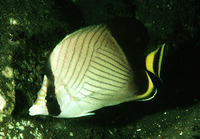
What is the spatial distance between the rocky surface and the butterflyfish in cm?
46

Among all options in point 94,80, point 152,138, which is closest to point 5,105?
point 94,80

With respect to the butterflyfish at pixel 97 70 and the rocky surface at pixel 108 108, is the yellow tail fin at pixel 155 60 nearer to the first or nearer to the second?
the butterflyfish at pixel 97 70

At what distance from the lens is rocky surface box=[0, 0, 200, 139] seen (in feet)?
5.30

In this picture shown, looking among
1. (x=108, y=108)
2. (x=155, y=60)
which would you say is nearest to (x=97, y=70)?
(x=155, y=60)

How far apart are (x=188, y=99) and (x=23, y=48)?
196 centimetres

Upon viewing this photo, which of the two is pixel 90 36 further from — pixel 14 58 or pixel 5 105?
pixel 5 105

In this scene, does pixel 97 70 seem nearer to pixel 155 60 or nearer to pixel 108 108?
pixel 155 60

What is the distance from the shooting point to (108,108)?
2158mm

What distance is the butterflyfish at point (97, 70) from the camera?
1.28 meters

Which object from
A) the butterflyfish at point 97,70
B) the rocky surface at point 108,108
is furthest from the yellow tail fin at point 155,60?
the rocky surface at point 108,108

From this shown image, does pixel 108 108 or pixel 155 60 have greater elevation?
pixel 155 60

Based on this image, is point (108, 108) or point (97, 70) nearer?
point (97, 70)

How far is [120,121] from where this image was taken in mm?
2078

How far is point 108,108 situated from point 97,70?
100 centimetres
